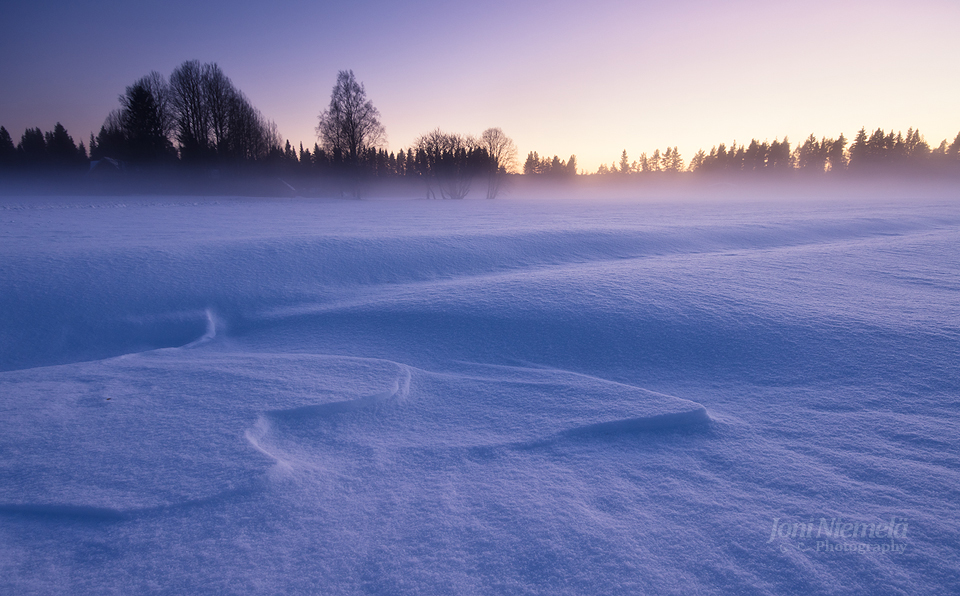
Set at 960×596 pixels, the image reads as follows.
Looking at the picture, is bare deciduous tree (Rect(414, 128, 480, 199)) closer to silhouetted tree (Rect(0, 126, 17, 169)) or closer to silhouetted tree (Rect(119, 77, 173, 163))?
silhouetted tree (Rect(119, 77, 173, 163))

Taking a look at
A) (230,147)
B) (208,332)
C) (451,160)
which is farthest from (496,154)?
(208,332)

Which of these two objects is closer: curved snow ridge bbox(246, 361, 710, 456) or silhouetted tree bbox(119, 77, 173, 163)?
curved snow ridge bbox(246, 361, 710, 456)

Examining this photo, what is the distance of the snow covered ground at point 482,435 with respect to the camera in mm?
1305

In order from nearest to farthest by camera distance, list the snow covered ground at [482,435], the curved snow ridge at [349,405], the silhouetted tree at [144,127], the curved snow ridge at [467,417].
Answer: the snow covered ground at [482,435], the curved snow ridge at [467,417], the curved snow ridge at [349,405], the silhouetted tree at [144,127]

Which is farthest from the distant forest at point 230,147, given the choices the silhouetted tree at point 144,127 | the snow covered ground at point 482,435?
the snow covered ground at point 482,435

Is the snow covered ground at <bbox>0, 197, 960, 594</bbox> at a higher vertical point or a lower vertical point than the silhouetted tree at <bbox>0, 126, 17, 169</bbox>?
lower

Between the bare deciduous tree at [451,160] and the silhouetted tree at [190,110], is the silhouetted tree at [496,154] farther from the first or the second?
the silhouetted tree at [190,110]

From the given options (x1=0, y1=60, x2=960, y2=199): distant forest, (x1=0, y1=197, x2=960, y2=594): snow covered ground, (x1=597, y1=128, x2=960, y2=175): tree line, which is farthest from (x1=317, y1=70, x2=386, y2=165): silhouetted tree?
(x1=597, y1=128, x2=960, y2=175): tree line

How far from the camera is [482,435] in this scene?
79.5 inches

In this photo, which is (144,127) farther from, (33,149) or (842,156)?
(842,156)

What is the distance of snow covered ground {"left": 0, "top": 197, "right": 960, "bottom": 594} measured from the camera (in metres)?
1.30

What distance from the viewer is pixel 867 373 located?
8.18ft

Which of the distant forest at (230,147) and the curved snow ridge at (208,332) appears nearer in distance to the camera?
the curved snow ridge at (208,332)

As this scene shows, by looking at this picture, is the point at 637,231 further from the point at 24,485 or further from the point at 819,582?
the point at 24,485
